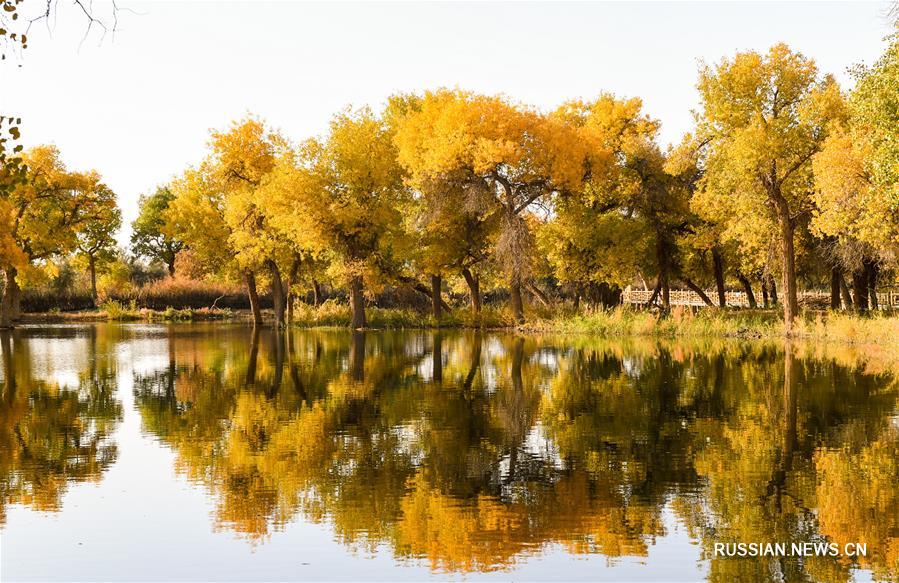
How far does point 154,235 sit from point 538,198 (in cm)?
6565

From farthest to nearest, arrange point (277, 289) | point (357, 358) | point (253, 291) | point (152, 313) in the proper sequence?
point (152, 313)
point (253, 291)
point (277, 289)
point (357, 358)

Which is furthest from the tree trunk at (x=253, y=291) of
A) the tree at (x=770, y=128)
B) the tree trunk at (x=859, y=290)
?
the tree trunk at (x=859, y=290)

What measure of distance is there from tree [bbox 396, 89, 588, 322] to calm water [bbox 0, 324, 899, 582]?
22634 mm

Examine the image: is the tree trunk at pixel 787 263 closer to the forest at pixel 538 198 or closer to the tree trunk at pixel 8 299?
the forest at pixel 538 198

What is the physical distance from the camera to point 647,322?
44.1 metres

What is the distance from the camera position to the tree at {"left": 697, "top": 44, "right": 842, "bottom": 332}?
127 ft

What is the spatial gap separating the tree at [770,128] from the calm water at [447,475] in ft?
56.4

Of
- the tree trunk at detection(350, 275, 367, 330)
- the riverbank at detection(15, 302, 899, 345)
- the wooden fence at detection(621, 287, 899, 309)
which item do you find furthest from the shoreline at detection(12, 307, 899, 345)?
the wooden fence at detection(621, 287, 899, 309)

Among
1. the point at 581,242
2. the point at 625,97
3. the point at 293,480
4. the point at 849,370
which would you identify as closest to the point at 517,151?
the point at 581,242

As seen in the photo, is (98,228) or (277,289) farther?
(98,228)

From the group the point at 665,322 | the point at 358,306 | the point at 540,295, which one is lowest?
the point at 665,322

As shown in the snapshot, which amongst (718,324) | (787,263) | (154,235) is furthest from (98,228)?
(787,263)

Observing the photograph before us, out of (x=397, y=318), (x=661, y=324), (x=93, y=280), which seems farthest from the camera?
(x=93, y=280)

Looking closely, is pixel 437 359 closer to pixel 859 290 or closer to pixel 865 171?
pixel 865 171
